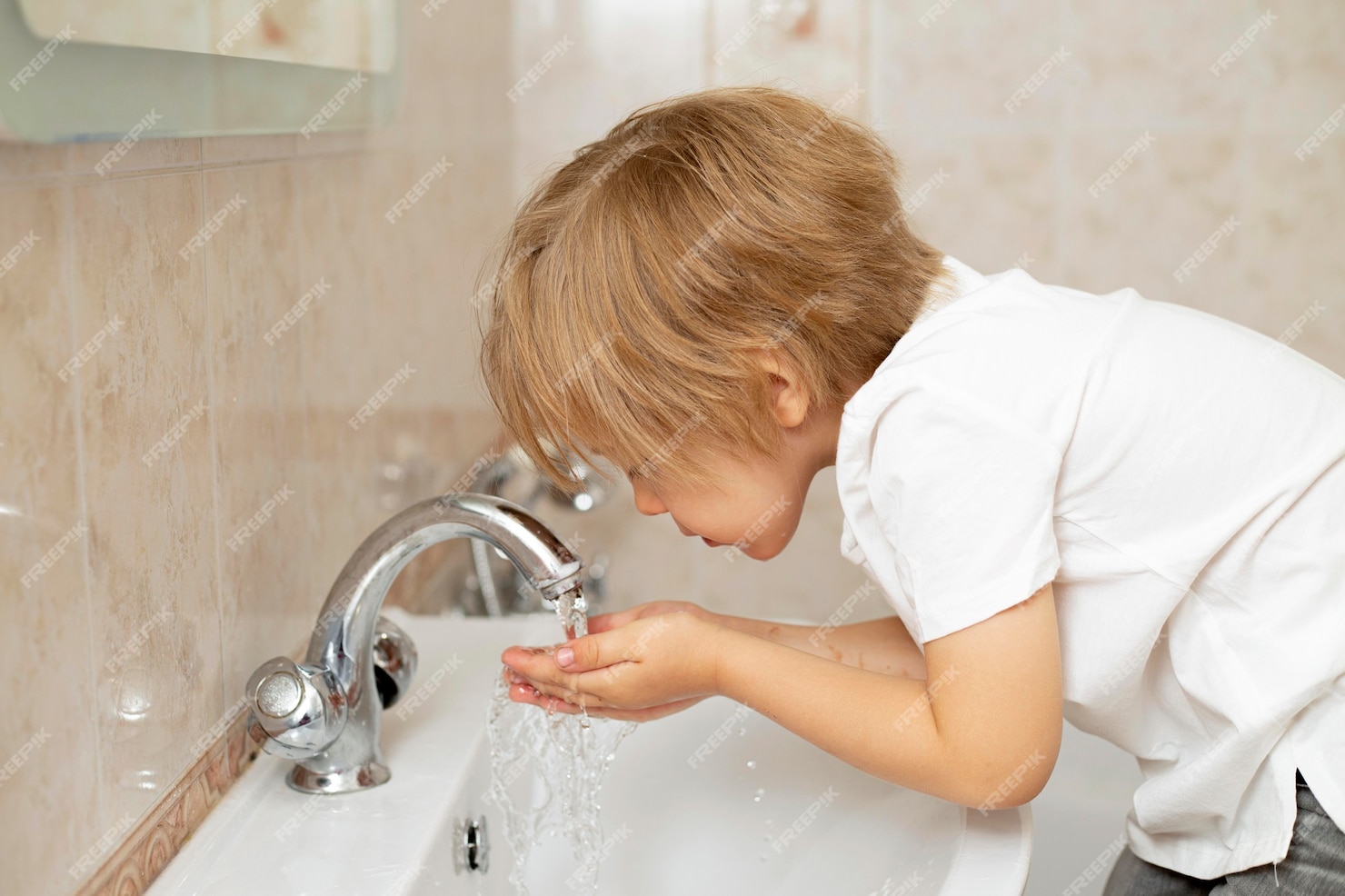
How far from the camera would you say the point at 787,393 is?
2.50 feet

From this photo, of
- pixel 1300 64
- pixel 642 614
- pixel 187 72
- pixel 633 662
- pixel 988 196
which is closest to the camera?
pixel 187 72

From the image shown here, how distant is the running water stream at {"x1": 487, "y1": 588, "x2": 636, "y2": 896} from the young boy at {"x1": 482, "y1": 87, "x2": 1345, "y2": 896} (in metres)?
0.04

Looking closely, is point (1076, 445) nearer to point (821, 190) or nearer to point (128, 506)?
point (821, 190)

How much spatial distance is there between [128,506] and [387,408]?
18.3 inches

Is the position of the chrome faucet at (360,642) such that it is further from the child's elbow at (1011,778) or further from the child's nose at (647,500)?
the child's elbow at (1011,778)

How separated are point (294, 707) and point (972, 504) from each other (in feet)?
1.28

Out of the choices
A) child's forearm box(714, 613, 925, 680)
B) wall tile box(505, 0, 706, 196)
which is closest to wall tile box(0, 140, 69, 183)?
child's forearm box(714, 613, 925, 680)

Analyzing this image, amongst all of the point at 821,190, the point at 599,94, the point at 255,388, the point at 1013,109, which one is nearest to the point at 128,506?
the point at 255,388

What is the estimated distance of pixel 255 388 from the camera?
0.81 metres

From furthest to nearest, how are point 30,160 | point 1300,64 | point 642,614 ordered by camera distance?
point 1300,64 < point 642,614 < point 30,160

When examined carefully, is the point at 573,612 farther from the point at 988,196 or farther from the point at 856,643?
the point at 988,196

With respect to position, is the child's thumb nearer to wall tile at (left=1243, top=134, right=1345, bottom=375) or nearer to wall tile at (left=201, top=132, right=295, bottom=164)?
wall tile at (left=201, top=132, right=295, bottom=164)

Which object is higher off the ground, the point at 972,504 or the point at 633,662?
the point at 972,504

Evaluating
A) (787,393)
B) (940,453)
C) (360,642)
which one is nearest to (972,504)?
(940,453)
